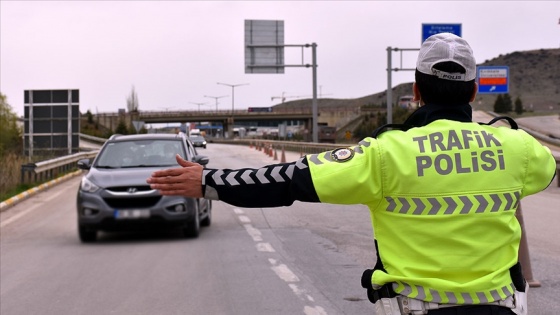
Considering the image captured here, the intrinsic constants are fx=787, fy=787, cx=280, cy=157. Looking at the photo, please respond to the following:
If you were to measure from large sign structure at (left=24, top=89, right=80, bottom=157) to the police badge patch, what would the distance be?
2965 centimetres

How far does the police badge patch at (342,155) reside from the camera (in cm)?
277

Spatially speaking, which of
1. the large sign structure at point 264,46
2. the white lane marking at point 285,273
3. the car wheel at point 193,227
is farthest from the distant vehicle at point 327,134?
the white lane marking at point 285,273

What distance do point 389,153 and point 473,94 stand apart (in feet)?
1.63

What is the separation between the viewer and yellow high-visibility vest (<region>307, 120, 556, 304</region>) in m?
2.71

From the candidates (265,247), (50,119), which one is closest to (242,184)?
(265,247)

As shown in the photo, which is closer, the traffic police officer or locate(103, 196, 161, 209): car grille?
the traffic police officer

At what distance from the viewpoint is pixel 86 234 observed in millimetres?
11984

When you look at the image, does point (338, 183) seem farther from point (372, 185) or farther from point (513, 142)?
point (513, 142)

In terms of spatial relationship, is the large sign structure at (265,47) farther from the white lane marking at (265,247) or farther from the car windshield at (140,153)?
the white lane marking at (265,247)

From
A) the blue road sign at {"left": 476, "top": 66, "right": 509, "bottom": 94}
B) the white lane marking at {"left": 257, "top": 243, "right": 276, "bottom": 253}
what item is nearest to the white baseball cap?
the white lane marking at {"left": 257, "top": 243, "right": 276, "bottom": 253}

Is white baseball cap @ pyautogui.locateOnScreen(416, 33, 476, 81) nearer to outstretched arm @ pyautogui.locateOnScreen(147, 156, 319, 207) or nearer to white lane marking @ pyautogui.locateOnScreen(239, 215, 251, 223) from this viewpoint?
outstretched arm @ pyautogui.locateOnScreen(147, 156, 319, 207)

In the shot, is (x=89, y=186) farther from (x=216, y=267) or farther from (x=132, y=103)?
(x=132, y=103)

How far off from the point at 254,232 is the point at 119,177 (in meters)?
2.45

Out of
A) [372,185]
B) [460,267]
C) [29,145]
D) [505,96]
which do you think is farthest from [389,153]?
[505,96]
